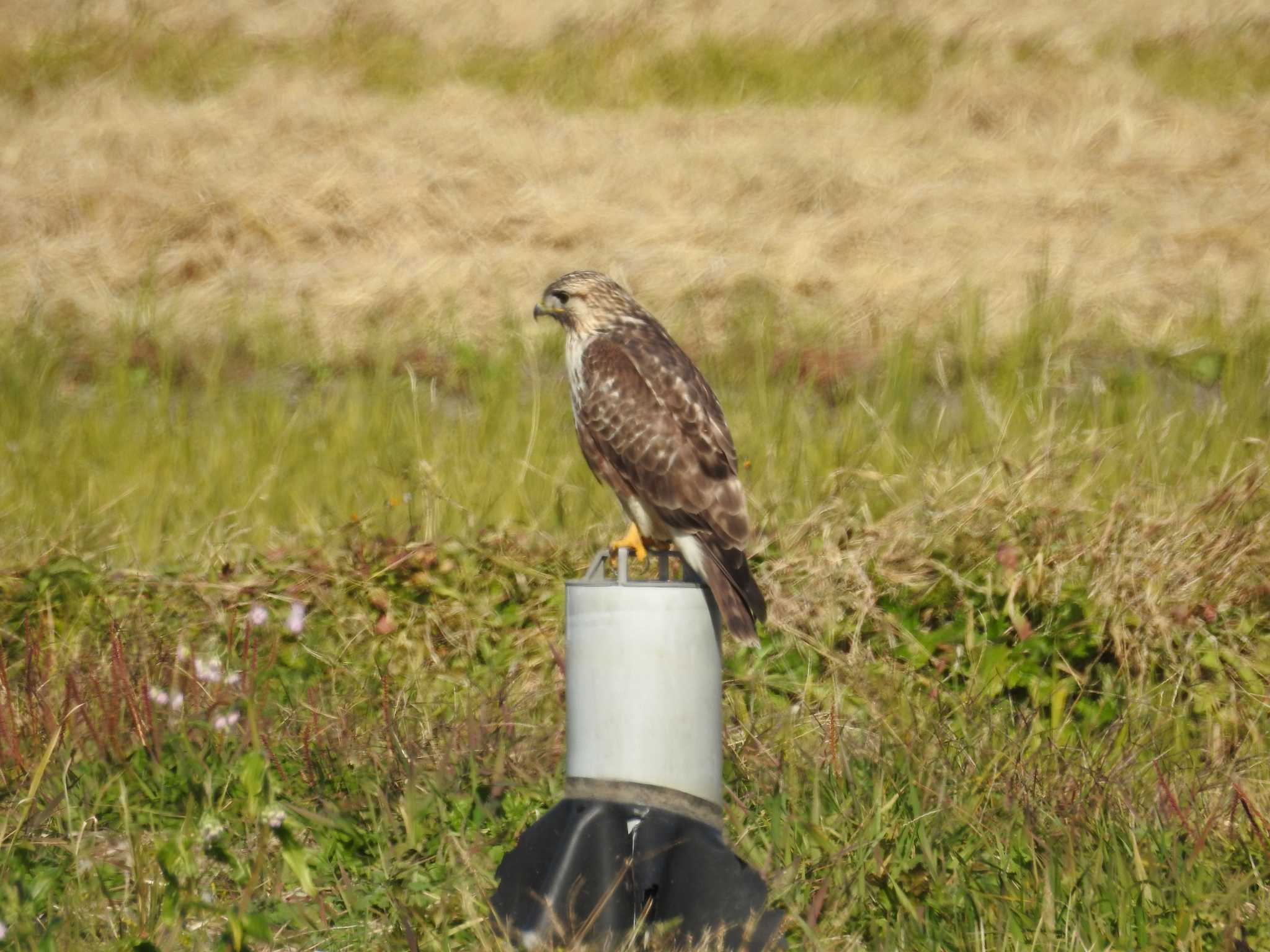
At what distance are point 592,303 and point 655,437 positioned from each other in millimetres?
582

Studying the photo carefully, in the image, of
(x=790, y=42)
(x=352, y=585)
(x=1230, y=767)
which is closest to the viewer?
(x=1230, y=767)

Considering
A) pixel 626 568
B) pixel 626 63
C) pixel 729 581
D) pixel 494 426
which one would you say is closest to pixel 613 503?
pixel 494 426

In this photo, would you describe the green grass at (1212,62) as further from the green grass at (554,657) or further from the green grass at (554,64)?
the green grass at (554,657)

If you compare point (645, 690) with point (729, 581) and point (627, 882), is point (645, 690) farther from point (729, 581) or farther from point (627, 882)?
point (729, 581)

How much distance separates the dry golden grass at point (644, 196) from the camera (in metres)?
9.48

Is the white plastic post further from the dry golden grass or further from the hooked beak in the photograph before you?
the dry golden grass

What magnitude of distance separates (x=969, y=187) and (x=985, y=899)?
9.41 m

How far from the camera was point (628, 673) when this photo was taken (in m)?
2.72

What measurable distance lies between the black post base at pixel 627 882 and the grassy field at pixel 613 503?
0.43 ft

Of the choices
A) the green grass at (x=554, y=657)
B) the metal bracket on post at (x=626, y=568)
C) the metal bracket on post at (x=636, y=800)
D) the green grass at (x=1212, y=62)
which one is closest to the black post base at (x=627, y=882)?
the metal bracket on post at (x=636, y=800)

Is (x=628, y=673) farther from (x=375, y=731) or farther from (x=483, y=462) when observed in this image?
(x=483, y=462)

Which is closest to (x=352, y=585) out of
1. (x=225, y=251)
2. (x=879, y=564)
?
(x=879, y=564)

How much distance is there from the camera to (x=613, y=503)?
5355mm

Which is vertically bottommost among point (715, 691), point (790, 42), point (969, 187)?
point (715, 691)
